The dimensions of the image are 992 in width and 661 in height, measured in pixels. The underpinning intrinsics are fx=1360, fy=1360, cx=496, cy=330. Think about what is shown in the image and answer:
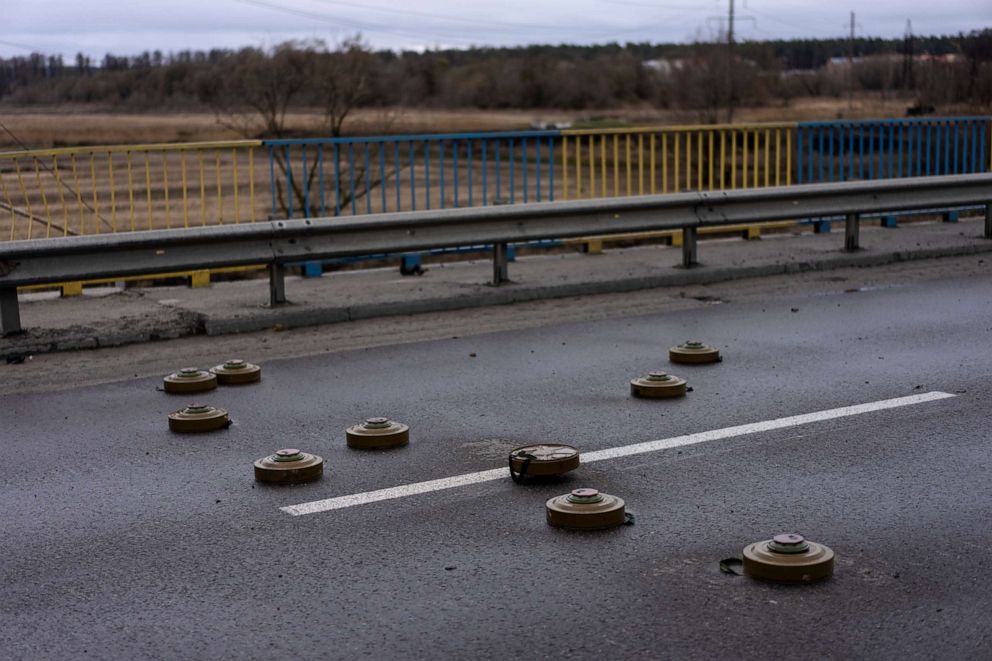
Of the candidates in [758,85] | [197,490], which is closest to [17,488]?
[197,490]

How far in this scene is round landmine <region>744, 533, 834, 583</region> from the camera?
441 cm

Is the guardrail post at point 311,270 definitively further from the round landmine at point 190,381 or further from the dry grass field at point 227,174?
the round landmine at point 190,381

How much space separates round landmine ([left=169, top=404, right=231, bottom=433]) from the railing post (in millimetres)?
4909

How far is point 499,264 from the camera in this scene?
38.2 feet

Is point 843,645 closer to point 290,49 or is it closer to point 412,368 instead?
point 412,368

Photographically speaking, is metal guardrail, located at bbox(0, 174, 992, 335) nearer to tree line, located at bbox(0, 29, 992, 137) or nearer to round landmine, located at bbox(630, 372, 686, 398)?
round landmine, located at bbox(630, 372, 686, 398)

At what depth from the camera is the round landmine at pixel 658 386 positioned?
Result: 732 cm

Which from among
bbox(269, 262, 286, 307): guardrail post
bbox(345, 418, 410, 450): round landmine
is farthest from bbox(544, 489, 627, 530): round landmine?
bbox(269, 262, 286, 307): guardrail post

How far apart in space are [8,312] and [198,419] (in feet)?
10.7

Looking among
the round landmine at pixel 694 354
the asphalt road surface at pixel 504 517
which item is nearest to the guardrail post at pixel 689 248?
the asphalt road surface at pixel 504 517

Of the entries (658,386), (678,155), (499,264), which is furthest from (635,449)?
(678,155)

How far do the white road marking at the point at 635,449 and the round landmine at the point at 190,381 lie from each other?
2512 millimetres

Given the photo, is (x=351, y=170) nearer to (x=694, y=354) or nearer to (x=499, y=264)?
(x=499, y=264)

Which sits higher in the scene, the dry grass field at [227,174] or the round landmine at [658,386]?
the dry grass field at [227,174]
